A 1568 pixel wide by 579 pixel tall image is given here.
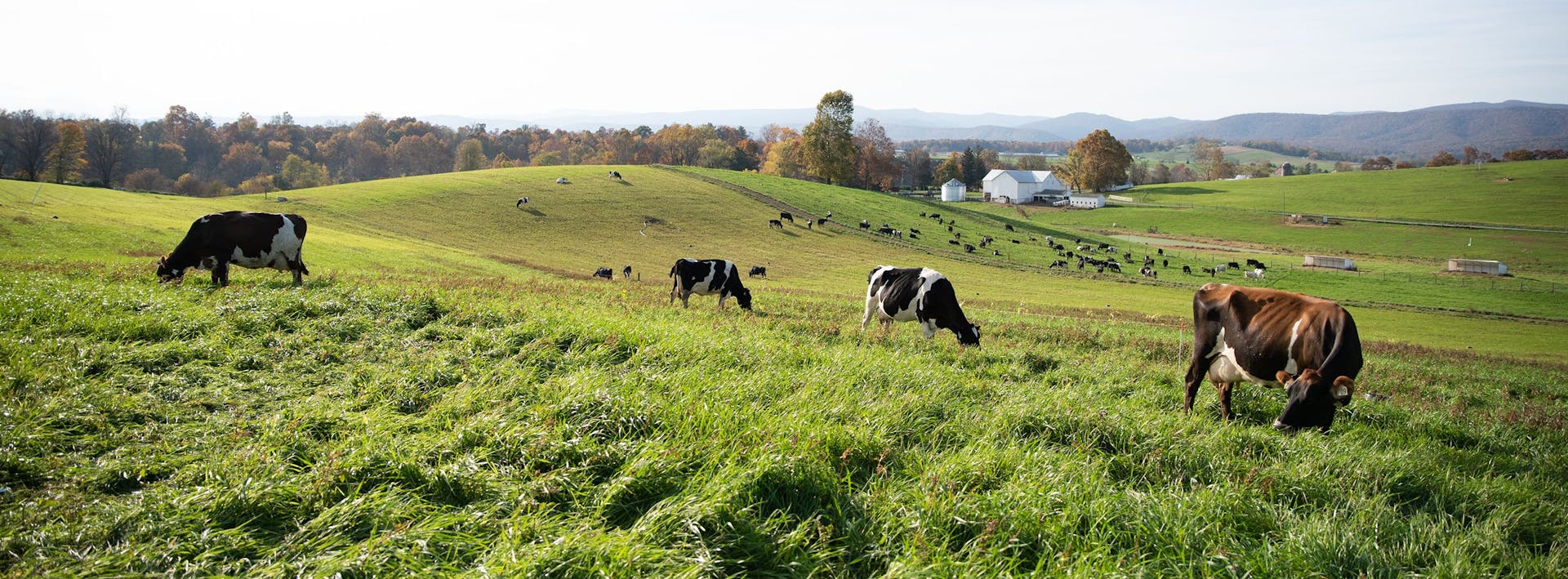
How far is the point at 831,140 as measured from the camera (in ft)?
315

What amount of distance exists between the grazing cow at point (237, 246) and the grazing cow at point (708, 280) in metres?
9.44

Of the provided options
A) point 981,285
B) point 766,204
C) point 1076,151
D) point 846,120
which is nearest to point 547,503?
point 981,285

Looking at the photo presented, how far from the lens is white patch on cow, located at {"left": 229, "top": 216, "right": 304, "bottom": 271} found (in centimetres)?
1617

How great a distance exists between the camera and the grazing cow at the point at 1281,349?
8219 millimetres

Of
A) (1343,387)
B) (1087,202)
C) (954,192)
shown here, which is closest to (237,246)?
(1343,387)

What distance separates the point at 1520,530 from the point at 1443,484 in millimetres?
706

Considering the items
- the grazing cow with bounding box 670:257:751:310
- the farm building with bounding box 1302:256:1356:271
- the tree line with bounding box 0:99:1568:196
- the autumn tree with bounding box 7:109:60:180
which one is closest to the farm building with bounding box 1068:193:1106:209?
the tree line with bounding box 0:99:1568:196

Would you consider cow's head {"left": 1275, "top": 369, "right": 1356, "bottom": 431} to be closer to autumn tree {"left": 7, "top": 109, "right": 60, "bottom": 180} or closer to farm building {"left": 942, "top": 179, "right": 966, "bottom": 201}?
autumn tree {"left": 7, "top": 109, "right": 60, "bottom": 180}

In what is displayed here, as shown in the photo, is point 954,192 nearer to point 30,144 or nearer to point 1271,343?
point 30,144

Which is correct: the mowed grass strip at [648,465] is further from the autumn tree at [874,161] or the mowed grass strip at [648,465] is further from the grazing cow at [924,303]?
the autumn tree at [874,161]

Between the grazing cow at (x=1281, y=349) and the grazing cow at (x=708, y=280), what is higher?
the grazing cow at (x=1281, y=349)

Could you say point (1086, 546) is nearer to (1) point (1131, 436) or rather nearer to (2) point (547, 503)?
(1) point (1131, 436)

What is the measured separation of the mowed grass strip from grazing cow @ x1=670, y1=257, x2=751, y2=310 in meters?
12.7

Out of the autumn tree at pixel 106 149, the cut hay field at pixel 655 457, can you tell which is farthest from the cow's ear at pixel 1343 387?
the autumn tree at pixel 106 149
